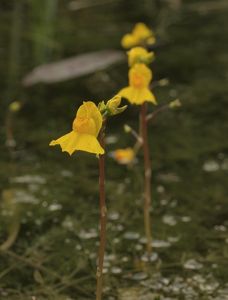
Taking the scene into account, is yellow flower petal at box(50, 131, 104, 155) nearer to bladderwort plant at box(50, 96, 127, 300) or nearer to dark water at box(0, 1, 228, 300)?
bladderwort plant at box(50, 96, 127, 300)

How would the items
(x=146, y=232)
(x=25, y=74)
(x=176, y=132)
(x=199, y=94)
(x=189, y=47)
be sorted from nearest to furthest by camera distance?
(x=146, y=232)
(x=176, y=132)
(x=199, y=94)
(x=25, y=74)
(x=189, y=47)

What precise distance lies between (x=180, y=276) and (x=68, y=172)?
67 centimetres

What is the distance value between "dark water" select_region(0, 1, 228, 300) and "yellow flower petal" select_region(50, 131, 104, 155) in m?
0.45

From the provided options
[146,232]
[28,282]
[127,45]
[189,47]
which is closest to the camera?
[28,282]

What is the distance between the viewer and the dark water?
1.67 meters

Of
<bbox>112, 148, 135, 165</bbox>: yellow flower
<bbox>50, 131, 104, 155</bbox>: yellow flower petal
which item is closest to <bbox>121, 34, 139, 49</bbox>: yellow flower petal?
<bbox>112, 148, 135, 165</bbox>: yellow flower

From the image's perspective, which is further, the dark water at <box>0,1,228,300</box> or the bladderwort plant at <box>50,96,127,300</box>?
the dark water at <box>0,1,228,300</box>

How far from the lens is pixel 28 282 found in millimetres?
1657

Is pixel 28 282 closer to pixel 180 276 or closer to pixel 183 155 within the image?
pixel 180 276

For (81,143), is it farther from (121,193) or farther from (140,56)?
(121,193)

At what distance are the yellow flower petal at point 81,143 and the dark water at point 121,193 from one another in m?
0.45

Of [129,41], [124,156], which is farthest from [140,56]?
[124,156]

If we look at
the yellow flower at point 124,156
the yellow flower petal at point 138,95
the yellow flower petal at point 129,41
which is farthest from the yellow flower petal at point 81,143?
the yellow flower at point 124,156

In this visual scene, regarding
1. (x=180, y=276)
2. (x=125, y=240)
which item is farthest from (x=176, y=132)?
(x=180, y=276)
